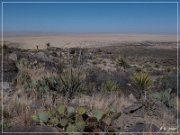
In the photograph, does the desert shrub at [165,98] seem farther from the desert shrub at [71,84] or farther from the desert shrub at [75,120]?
the desert shrub at [75,120]

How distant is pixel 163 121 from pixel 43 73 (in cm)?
673

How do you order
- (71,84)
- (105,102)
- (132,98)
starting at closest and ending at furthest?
(105,102) → (71,84) → (132,98)

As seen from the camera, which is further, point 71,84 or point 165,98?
point 165,98

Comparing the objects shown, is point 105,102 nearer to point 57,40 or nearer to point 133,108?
point 133,108

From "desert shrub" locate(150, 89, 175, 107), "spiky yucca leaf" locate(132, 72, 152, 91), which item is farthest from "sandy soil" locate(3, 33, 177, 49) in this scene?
"desert shrub" locate(150, 89, 175, 107)

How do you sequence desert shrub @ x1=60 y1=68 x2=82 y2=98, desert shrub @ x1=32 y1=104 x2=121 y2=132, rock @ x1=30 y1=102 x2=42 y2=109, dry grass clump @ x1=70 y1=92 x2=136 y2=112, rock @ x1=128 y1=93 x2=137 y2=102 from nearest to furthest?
desert shrub @ x1=32 y1=104 x2=121 y2=132 < rock @ x1=30 y1=102 x2=42 y2=109 < dry grass clump @ x1=70 y1=92 x2=136 y2=112 < desert shrub @ x1=60 y1=68 x2=82 y2=98 < rock @ x1=128 y1=93 x2=137 y2=102

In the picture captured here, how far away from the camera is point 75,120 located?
6625mm

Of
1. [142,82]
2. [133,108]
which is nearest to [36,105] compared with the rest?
[133,108]

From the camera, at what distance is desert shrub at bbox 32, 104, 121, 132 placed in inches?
252

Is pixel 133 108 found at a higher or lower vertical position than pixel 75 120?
lower

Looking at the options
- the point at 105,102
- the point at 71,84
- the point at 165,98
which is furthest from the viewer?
the point at 165,98

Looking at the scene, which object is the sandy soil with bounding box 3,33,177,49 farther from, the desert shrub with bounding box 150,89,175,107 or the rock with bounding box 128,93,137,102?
the desert shrub with bounding box 150,89,175,107

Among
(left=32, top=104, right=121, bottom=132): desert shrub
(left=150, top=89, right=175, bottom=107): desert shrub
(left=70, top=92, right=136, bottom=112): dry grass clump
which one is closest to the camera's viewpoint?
(left=32, top=104, right=121, bottom=132): desert shrub

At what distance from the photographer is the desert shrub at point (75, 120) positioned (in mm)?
6396
